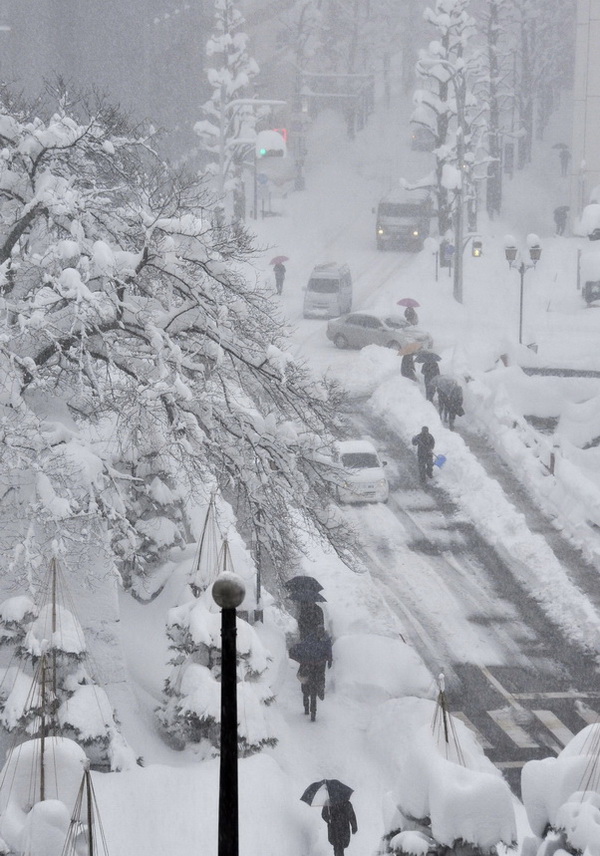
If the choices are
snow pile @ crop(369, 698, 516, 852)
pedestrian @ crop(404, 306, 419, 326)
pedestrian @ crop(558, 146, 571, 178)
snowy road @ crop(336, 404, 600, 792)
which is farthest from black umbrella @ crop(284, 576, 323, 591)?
pedestrian @ crop(558, 146, 571, 178)

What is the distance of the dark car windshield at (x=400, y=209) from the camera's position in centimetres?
5728

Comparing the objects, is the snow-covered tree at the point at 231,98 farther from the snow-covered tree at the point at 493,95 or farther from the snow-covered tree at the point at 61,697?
the snow-covered tree at the point at 61,697

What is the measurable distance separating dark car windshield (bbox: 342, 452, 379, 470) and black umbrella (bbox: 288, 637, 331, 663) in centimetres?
973

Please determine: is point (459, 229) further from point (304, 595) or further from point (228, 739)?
point (228, 739)

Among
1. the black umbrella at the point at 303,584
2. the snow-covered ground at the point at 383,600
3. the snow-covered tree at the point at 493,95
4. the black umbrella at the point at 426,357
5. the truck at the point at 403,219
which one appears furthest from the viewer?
the snow-covered tree at the point at 493,95

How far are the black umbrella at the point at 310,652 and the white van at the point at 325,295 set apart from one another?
28.8m

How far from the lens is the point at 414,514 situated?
25859mm

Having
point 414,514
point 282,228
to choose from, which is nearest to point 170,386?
point 414,514

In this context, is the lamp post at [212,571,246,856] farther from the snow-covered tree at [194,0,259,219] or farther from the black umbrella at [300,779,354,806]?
the snow-covered tree at [194,0,259,219]

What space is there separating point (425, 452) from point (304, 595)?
10.1 meters

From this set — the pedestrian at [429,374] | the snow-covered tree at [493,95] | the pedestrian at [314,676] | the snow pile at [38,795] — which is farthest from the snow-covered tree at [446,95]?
the snow pile at [38,795]

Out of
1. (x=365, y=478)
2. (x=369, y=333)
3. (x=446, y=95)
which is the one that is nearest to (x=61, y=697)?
(x=365, y=478)

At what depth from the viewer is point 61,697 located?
13406 millimetres

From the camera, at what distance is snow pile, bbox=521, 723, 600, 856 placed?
9070 millimetres
